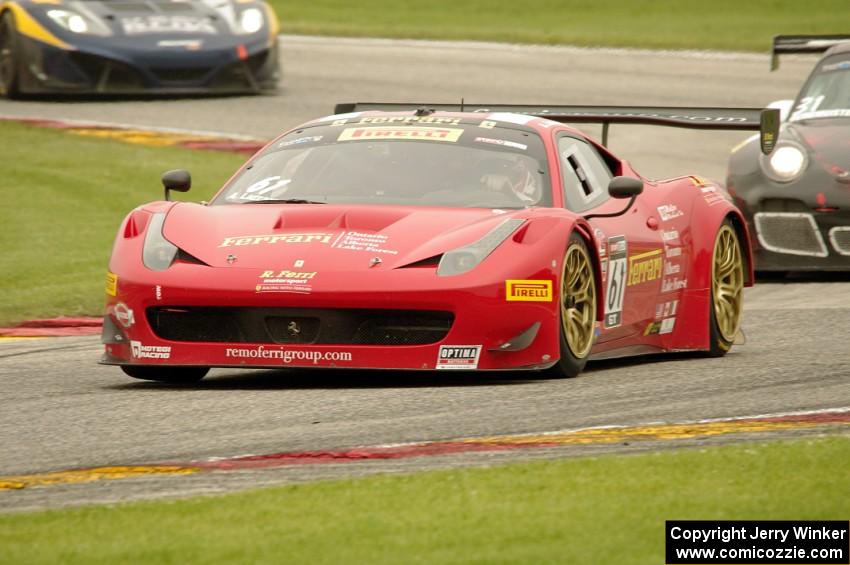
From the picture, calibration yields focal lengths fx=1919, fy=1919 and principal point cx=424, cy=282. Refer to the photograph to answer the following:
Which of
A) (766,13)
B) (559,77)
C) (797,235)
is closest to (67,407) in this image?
(797,235)

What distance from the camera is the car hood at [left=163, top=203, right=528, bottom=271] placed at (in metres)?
7.57

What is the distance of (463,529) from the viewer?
4832 mm

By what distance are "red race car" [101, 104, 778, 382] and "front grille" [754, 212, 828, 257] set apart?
3.21m

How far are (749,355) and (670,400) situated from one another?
77.9 inches

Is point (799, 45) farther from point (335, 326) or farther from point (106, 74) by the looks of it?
point (106, 74)

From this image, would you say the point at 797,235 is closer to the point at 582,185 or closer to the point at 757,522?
the point at 582,185

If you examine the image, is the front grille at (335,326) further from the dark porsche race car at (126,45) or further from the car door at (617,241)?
the dark porsche race car at (126,45)

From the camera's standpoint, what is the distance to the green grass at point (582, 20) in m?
29.2

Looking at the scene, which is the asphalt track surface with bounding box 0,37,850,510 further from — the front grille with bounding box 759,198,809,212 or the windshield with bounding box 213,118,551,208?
the windshield with bounding box 213,118,551,208

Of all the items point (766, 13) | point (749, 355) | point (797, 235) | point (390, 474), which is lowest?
point (766, 13)

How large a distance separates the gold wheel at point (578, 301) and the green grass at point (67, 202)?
13.8 feet

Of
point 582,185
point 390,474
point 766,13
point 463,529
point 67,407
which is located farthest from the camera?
point 766,13

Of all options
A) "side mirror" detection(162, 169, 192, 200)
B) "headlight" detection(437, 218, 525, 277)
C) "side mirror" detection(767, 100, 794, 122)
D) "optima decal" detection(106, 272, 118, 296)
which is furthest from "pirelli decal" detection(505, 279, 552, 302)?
"side mirror" detection(767, 100, 794, 122)

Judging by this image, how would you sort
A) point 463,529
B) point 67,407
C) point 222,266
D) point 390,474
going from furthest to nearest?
point 222,266 → point 67,407 → point 390,474 → point 463,529
